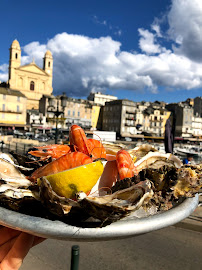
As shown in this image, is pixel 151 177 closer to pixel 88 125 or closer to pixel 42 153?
pixel 42 153

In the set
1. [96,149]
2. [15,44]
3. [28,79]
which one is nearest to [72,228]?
[96,149]

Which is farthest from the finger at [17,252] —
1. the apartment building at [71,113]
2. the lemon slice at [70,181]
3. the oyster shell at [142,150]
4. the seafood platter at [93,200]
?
the apartment building at [71,113]

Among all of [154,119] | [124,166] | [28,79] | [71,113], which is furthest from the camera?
[28,79]

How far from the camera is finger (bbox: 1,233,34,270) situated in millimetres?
1396

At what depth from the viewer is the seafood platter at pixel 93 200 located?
1.02m

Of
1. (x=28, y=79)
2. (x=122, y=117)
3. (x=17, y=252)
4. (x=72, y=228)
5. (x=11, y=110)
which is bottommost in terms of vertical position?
(x=17, y=252)

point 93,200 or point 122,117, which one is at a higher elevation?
point 122,117

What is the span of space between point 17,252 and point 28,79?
3310 inches

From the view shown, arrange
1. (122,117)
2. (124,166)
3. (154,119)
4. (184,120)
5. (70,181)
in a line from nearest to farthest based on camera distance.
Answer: (70,181) < (124,166) < (122,117) < (154,119) < (184,120)

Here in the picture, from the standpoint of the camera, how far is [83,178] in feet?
3.91

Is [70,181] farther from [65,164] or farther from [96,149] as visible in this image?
[96,149]

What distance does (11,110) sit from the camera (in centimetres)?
5503

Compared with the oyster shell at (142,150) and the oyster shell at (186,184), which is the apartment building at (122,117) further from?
the oyster shell at (186,184)

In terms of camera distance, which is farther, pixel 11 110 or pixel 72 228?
pixel 11 110
